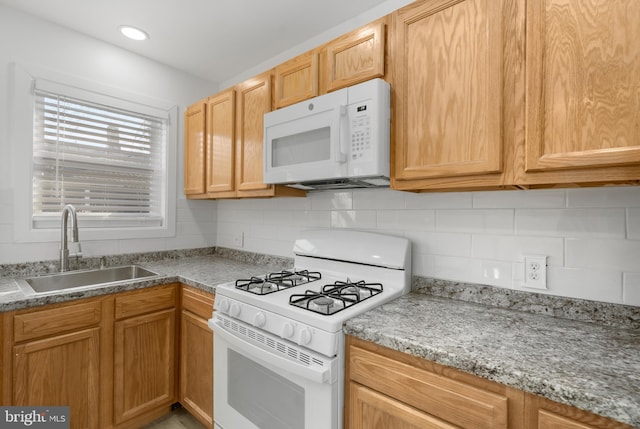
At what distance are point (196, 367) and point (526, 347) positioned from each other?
172 cm

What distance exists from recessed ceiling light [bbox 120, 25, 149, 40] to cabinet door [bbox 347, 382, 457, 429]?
7.94 ft

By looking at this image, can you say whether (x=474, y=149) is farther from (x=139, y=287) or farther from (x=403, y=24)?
(x=139, y=287)

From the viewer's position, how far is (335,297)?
4.51ft

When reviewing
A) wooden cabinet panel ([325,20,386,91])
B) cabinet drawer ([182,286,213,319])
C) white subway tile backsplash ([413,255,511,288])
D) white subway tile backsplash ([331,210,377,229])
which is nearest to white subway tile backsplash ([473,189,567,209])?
white subway tile backsplash ([413,255,511,288])

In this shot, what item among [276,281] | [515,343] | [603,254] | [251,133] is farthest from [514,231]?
[251,133]

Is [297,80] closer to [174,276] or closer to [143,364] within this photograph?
[174,276]

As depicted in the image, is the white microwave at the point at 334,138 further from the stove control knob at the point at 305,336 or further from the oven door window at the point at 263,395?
the oven door window at the point at 263,395

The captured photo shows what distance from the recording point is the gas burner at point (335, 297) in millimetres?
1269

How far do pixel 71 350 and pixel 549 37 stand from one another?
7.94 feet

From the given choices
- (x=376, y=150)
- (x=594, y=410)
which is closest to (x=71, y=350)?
(x=376, y=150)

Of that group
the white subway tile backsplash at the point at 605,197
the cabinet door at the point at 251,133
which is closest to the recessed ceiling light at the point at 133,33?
the cabinet door at the point at 251,133

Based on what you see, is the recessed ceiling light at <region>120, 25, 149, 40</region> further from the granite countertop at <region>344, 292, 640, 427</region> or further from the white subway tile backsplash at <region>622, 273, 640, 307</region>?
the white subway tile backsplash at <region>622, 273, 640, 307</region>

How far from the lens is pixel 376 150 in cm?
134

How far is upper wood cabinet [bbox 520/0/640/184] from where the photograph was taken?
0.89 metres
